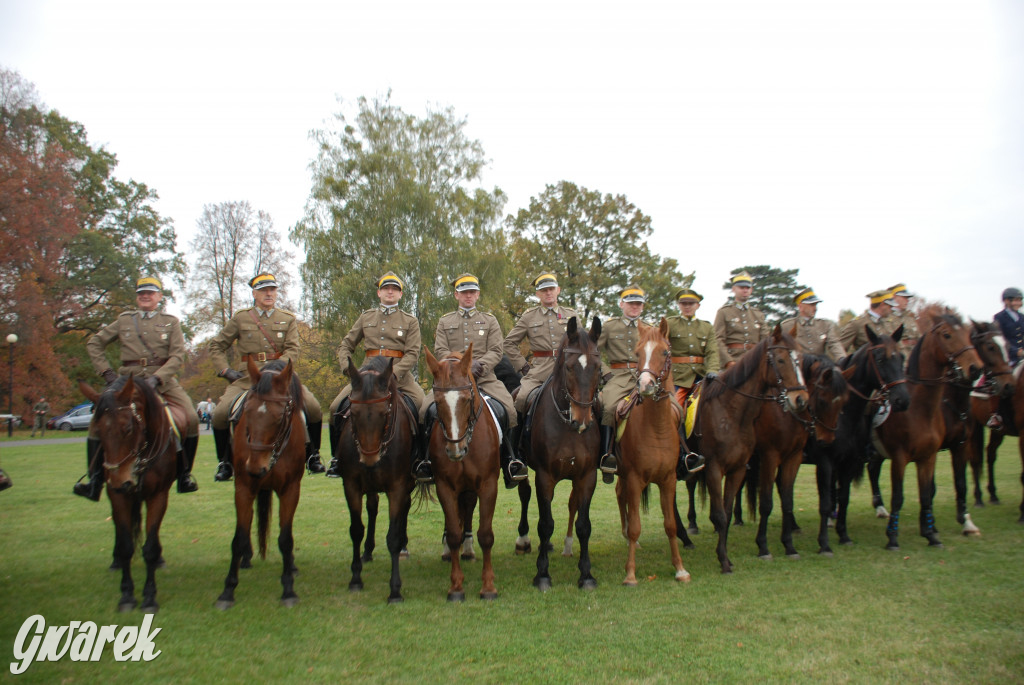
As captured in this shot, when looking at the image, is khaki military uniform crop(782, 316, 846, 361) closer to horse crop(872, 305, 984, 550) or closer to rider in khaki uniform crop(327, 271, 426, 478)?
horse crop(872, 305, 984, 550)

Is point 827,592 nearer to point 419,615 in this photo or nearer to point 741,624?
point 741,624

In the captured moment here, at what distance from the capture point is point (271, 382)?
6711 mm

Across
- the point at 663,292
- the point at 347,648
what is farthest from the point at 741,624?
the point at 663,292

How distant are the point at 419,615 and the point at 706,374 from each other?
5.16 metres

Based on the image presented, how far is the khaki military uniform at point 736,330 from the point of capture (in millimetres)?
9828

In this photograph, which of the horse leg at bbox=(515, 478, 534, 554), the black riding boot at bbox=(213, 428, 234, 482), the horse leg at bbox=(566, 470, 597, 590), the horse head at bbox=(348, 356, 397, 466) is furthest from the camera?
the horse leg at bbox=(515, 478, 534, 554)

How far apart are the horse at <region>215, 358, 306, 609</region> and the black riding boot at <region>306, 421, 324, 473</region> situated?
2.33 ft

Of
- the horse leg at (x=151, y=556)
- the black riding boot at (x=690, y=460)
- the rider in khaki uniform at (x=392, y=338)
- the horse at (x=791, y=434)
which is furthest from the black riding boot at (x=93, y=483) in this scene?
the horse at (x=791, y=434)

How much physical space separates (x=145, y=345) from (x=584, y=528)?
5.92 m

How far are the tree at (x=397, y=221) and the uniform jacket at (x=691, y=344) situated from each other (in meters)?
19.8

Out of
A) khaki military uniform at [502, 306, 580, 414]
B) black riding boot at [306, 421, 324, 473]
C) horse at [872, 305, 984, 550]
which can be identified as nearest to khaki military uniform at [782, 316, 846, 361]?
horse at [872, 305, 984, 550]

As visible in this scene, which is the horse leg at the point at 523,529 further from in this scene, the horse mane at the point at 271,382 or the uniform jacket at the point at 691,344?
the horse mane at the point at 271,382

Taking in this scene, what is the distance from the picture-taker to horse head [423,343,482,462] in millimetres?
6504

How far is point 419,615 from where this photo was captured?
6.42 metres
